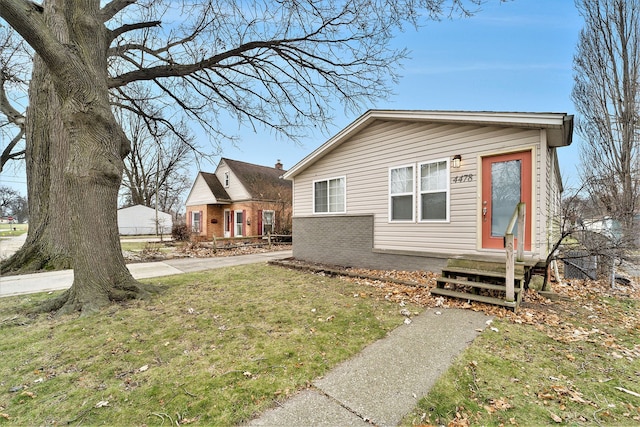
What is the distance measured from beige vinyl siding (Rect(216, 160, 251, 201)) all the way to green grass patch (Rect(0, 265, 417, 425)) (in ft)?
46.0

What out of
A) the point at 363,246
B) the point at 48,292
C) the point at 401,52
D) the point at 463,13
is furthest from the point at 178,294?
the point at 463,13

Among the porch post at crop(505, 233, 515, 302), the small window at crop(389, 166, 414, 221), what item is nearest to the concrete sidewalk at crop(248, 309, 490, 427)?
the porch post at crop(505, 233, 515, 302)

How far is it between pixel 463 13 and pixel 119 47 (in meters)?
8.07

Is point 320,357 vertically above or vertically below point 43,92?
below

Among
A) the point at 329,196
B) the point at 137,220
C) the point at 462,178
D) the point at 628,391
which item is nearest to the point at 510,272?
the point at 628,391

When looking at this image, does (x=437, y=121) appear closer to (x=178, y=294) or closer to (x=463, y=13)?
(x=463, y=13)

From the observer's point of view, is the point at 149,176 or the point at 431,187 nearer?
the point at 431,187

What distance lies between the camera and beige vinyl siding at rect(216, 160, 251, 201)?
19.2 metres

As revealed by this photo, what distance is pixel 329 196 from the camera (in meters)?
9.49

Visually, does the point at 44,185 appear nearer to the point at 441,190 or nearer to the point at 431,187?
the point at 431,187

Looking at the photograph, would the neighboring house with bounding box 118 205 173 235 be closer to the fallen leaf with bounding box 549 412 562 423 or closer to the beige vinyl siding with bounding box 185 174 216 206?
the beige vinyl siding with bounding box 185 174 216 206

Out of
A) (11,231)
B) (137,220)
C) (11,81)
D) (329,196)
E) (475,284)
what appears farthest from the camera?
(11,231)

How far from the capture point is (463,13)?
182 inches

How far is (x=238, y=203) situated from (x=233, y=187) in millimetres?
1425
